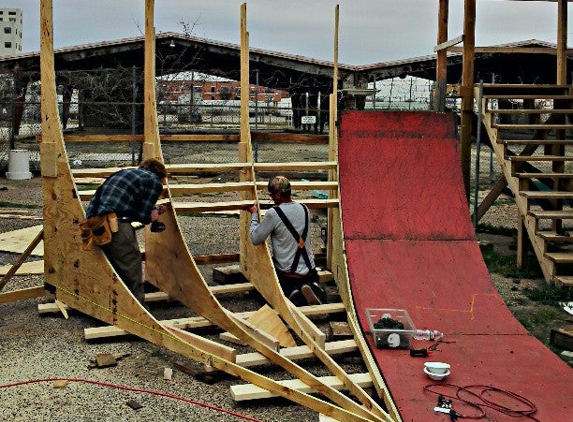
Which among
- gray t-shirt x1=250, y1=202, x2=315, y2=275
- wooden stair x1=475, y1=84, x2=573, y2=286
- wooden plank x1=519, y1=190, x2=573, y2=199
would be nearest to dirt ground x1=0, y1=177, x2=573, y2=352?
wooden stair x1=475, y1=84, x2=573, y2=286

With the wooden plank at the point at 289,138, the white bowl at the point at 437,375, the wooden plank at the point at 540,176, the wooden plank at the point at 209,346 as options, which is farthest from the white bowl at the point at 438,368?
the wooden plank at the point at 540,176

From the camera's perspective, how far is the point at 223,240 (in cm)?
1175

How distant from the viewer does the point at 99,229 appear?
6.98m

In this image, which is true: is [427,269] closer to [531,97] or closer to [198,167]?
[198,167]

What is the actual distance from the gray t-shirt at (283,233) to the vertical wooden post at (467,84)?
4.27m

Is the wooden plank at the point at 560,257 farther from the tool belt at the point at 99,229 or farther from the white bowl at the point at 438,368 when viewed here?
the tool belt at the point at 99,229

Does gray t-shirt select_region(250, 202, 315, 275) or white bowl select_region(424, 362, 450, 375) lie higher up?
gray t-shirt select_region(250, 202, 315, 275)

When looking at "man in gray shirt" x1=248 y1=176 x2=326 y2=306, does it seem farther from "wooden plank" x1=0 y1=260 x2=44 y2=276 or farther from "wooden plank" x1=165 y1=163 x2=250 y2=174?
"wooden plank" x1=0 y1=260 x2=44 y2=276

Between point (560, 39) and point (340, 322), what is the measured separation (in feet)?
22.2

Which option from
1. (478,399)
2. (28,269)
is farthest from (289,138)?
(478,399)

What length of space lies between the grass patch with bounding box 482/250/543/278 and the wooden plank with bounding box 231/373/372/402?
437 cm

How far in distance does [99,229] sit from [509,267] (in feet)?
18.5

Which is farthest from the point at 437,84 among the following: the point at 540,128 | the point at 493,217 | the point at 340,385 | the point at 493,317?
the point at 340,385

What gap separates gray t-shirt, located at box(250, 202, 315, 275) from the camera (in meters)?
7.78
